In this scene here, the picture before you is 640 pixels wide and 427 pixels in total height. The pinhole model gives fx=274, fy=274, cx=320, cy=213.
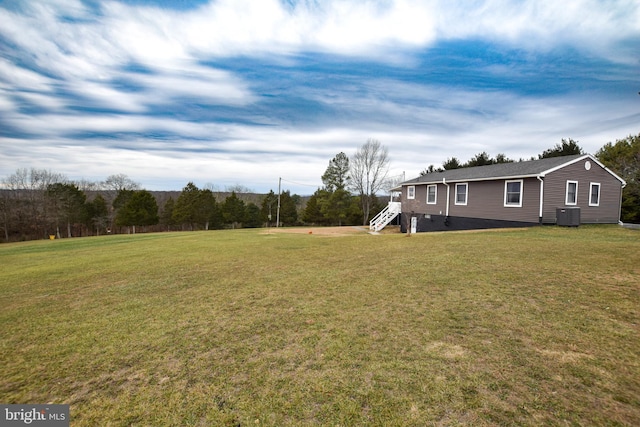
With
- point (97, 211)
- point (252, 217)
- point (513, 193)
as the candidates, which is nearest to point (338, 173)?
point (252, 217)

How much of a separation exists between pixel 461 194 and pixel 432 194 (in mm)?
3148

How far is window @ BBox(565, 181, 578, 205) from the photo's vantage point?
51.6ft

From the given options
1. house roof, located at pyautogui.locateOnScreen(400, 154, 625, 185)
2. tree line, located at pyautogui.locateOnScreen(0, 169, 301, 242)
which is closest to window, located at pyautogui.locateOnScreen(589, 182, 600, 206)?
house roof, located at pyautogui.locateOnScreen(400, 154, 625, 185)

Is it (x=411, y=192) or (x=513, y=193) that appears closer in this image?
(x=513, y=193)

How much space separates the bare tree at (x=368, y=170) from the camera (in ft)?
139

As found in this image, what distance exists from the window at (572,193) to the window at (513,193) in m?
2.46

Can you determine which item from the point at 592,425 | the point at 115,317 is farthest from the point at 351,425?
the point at 115,317

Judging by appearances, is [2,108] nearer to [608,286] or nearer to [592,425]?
[592,425]

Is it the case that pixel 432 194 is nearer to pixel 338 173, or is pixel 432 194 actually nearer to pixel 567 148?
pixel 567 148

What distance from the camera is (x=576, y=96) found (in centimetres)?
1677

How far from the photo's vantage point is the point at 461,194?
2000 cm

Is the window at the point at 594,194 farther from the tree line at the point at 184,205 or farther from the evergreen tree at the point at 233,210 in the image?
the evergreen tree at the point at 233,210
